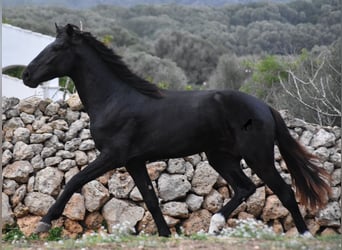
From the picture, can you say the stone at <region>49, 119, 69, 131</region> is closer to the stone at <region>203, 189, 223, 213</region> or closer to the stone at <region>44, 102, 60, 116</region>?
A: the stone at <region>44, 102, 60, 116</region>

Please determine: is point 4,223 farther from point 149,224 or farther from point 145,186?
point 145,186

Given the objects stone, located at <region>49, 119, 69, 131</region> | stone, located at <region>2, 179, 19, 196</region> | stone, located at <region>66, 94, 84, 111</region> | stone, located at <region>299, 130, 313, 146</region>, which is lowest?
stone, located at <region>299, 130, 313, 146</region>

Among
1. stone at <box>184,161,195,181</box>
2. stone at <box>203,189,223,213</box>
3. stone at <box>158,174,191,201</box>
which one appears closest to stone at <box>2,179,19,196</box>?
stone at <box>158,174,191,201</box>

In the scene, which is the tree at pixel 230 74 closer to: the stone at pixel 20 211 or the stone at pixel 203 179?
the stone at pixel 203 179

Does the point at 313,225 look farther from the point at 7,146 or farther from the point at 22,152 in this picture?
the point at 7,146

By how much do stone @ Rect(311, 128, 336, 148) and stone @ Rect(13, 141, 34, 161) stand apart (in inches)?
134

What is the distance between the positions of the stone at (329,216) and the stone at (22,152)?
348cm

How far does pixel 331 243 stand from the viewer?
443 centimetres

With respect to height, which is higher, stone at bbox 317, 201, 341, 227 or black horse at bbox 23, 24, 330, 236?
black horse at bbox 23, 24, 330, 236

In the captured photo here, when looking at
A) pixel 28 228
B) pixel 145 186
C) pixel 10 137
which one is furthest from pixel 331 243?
pixel 10 137

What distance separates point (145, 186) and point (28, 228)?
8.13ft

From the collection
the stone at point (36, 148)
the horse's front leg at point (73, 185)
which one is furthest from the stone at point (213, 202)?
the horse's front leg at point (73, 185)

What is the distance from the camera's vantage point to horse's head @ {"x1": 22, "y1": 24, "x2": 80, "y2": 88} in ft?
17.1

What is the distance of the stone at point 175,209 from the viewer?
741cm
